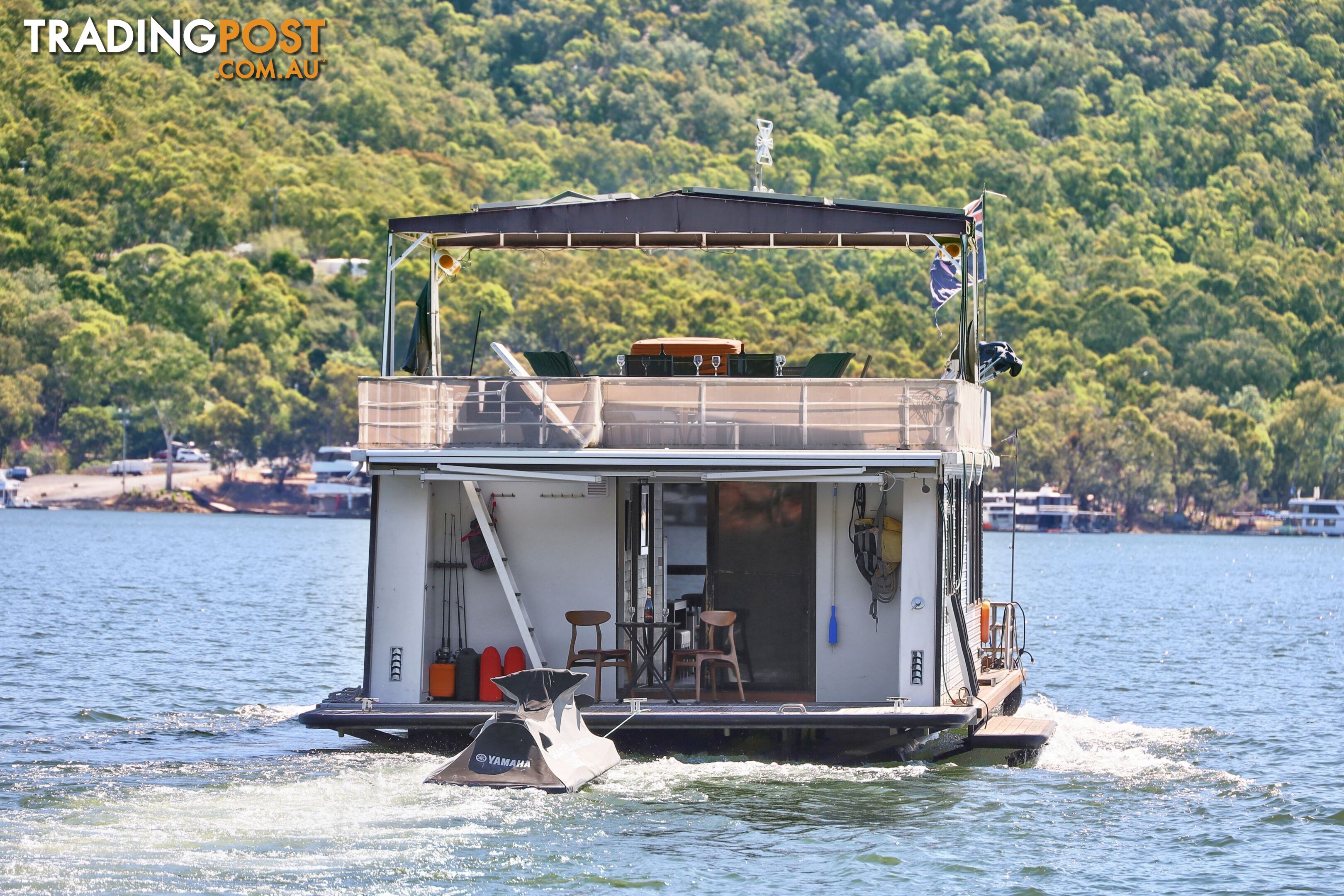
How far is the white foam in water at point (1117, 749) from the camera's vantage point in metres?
18.2

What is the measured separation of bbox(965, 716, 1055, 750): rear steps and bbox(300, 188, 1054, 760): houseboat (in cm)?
3

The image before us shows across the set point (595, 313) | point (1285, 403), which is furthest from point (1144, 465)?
point (595, 313)

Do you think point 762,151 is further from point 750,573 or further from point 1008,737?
point 1008,737

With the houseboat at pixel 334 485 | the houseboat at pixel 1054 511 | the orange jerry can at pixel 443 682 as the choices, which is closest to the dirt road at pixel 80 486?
the houseboat at pixel 334 485

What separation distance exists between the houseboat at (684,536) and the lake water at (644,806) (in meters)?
0.65

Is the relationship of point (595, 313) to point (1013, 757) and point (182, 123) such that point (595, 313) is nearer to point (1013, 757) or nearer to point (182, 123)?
point (182, 123)

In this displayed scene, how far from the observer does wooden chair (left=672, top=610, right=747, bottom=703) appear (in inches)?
629

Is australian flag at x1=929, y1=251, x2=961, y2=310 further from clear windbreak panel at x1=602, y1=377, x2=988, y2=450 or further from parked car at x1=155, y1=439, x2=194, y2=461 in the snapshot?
parked car at x1=155, y1=439, x2=194, y2=461

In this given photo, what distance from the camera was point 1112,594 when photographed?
5888 centimetres

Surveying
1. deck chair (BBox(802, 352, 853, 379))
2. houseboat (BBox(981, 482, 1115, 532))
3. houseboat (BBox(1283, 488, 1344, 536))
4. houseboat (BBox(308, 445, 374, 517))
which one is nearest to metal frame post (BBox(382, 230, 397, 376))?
deck chair (BBox(802, 352, 853, 379))

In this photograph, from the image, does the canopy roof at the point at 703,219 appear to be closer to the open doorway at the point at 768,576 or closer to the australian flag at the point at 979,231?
the australian flag at the point at 979,231

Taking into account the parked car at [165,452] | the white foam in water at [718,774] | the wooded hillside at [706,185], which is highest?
the wooded hillside at [706,185]

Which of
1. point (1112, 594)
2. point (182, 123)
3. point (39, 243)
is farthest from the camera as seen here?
point (182, 123)

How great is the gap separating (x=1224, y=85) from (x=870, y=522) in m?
176
